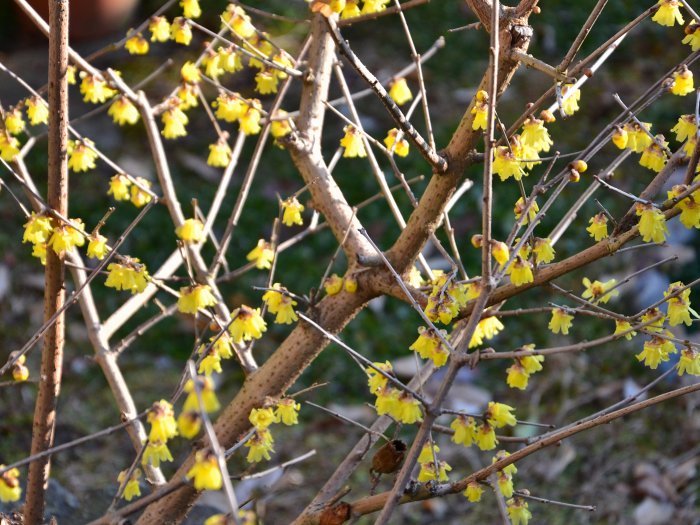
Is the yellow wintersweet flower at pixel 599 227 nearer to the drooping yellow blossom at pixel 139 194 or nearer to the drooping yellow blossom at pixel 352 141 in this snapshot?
the drooping yellow blossom at pixel 352 141

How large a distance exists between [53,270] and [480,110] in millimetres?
825

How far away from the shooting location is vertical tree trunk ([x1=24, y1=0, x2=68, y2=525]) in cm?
155

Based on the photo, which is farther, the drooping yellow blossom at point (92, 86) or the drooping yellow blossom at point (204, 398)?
the drooping yellow blossom at point (92, 86)

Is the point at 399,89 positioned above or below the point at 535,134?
above

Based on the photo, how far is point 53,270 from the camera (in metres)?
1.69

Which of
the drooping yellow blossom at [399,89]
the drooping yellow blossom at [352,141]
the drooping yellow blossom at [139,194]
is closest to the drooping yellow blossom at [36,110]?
the drooping yellow blossom at [139,194]

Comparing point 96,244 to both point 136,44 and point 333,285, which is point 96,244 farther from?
point 136,44

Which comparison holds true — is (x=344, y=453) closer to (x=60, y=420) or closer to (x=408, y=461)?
(x=60, y=420)

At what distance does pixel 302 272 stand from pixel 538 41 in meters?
1.85

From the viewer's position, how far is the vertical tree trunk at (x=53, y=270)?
155 cm

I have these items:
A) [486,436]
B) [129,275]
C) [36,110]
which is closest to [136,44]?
[36,110]

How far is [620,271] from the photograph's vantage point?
3.41 metres

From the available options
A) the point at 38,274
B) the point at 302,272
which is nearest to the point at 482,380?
the point at 302,272

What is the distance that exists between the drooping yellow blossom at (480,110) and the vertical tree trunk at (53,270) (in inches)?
27.3
